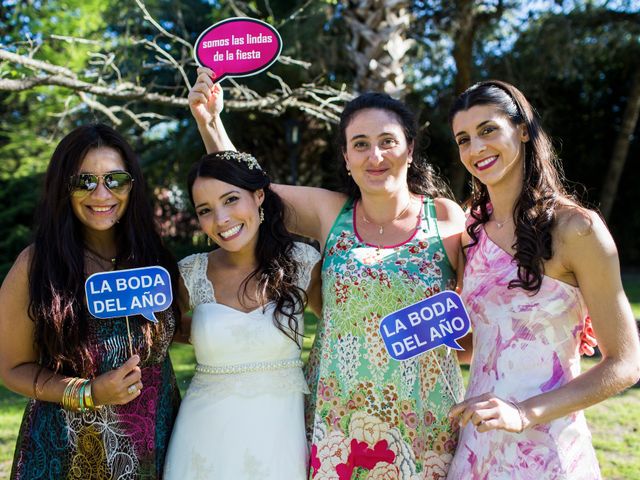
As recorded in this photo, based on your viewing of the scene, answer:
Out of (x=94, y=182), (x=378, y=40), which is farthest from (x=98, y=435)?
(x=378, y=40)

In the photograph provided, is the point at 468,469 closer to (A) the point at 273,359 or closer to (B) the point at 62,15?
(A) the point at 273,359

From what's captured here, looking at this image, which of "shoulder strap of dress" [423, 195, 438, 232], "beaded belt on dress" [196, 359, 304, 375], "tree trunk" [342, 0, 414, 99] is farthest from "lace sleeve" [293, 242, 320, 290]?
"tree trunk" [342, 0, 414, 99]

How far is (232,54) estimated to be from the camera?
2.70 meters

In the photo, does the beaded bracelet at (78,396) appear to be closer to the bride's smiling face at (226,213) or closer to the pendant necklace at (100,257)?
the pendant necklace at (100,257)

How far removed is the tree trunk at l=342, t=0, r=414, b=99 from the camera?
5.62 metres

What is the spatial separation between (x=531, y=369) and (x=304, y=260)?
936 mm

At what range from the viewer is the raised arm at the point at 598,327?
1895 millimetres

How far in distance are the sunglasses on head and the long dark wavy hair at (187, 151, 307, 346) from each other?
1.05ft

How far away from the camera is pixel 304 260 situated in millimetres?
2578

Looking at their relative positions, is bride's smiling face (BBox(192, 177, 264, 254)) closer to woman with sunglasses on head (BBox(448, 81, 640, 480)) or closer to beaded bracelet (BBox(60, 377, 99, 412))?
beaded bracelet (BBox(60, 377, 99, 412))

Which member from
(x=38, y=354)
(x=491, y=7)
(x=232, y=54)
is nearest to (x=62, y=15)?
(x=491, y=7)

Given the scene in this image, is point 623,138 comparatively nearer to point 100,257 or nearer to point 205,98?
point 205,98

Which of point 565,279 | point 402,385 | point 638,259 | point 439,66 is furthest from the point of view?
point 638,259

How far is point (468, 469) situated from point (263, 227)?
3.76 feet
